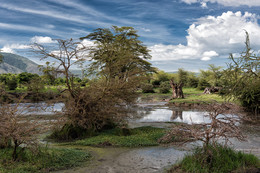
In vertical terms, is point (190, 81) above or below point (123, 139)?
above

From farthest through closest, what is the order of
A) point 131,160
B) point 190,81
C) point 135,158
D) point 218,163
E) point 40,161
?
point 190,81
point 135,158
point 131,160
point 40,161
point 218,163

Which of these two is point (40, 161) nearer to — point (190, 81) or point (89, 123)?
point (89, 123)

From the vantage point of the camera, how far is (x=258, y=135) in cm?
1229

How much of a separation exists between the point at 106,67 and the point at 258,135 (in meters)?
8.95

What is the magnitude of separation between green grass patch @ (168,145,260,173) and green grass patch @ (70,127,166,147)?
13.2 ft

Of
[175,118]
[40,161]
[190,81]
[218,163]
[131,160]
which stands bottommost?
[131,160]

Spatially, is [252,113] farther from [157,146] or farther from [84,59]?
[84,59]

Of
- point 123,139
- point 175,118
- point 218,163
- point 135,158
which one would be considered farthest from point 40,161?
point 175,118

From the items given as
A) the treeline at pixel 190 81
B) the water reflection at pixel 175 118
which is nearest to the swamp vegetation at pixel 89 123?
the water reflection at pixel 175 118

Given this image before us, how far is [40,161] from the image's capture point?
7.57 meters

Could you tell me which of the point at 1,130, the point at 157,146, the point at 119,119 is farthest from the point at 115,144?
the point at 1,130

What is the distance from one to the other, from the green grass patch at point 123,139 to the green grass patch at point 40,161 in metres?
2.33

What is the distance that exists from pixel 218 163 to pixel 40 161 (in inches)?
209

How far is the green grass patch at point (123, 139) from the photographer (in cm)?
1070
